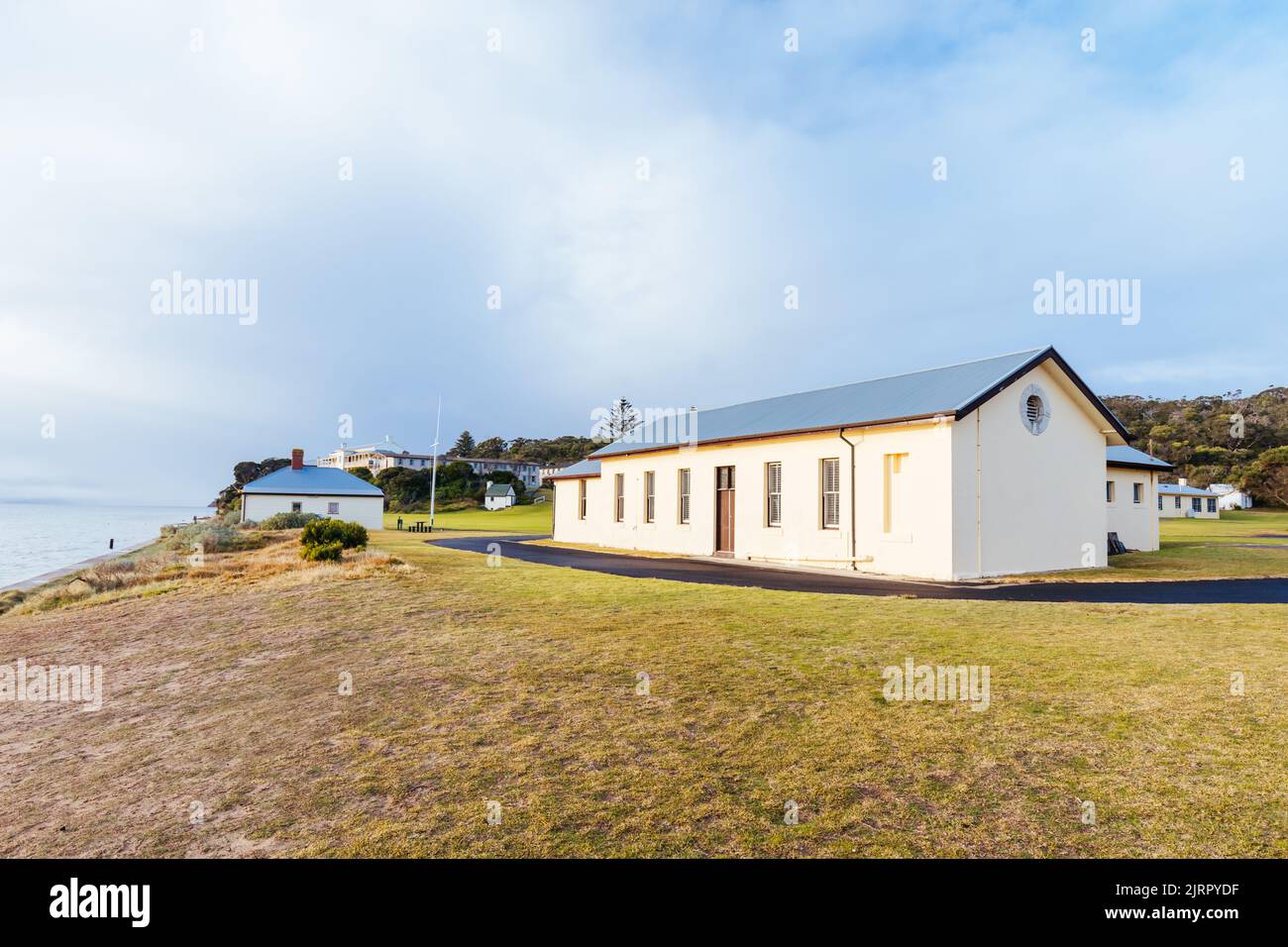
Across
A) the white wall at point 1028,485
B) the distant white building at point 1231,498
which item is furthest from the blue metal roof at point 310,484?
the distant white building at point 1231,498

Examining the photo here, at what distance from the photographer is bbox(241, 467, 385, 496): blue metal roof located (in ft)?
143

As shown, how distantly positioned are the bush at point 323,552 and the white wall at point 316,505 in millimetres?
25986

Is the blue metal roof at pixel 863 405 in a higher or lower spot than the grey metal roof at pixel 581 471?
higher

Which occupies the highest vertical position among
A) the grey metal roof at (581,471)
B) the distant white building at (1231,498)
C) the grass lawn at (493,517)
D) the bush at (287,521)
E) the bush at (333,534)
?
the grey metal roof at (581,471)

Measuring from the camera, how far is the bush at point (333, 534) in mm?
18250

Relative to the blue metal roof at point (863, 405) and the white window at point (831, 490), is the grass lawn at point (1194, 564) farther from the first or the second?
the white window at point (831, 490)

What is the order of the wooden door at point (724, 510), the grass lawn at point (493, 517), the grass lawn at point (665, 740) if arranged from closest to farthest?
1. the grass lawn at point (665, 740)
2. the wooden door at point (724, 510)
3. the grass lawn at point (493, 517)

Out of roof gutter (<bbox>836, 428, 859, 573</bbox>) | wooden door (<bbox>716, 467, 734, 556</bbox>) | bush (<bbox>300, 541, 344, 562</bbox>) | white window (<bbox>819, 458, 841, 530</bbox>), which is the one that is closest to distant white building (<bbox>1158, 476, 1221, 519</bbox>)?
wooden door (<bbox>716, 467, 734, 556</bbox>)

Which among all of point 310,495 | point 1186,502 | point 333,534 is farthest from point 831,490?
point 1186,502

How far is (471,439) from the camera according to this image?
430ft

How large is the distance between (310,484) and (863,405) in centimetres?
3620

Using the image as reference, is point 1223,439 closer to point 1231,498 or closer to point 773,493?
point 1231,498
